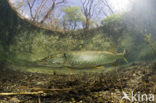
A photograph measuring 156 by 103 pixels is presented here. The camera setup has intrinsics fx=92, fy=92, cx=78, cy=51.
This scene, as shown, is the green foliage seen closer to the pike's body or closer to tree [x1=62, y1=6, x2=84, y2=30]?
tree [x1=62, y1=6, x2=84, y2=30]

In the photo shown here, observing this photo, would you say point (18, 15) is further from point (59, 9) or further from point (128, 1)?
point (128, 1)

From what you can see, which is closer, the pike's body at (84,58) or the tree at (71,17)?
the pike's body at (84,58)

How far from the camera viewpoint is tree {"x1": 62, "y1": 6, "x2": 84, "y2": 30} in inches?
84.0

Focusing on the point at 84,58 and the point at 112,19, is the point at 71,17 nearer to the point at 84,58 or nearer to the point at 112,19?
the point at 112,19

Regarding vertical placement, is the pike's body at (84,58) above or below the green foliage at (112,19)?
below

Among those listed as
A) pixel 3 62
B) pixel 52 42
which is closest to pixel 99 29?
pixel 52 42

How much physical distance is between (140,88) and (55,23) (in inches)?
78.9

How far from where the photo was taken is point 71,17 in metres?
2.24

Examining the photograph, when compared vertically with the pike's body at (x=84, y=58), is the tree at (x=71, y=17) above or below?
above

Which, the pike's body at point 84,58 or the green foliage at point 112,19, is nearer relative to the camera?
the pike's body at point 84,58

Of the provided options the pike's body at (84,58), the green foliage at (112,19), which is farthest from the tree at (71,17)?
the pike's body at (84,58)

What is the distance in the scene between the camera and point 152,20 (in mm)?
1550

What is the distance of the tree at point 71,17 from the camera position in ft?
7.00

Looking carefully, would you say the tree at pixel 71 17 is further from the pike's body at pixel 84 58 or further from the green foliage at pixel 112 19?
the pike's body at pixel 84 58
